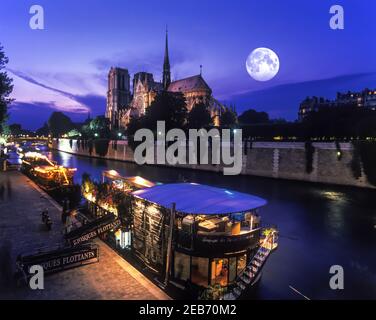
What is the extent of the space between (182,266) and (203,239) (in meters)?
1.89

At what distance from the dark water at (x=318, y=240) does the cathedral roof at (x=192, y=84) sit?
72.0m

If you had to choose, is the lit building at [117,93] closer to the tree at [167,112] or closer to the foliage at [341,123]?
the tree at [167,112]

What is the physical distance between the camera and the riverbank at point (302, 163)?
41.7 m

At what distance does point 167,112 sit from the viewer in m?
73.1

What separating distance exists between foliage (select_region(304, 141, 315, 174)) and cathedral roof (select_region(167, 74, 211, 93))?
67558 mm

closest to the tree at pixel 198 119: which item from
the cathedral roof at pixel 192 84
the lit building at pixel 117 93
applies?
the cathedral roof at pixel 192 84

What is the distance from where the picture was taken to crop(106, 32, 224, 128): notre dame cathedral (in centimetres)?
10919

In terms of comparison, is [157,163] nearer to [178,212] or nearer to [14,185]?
[14,185]

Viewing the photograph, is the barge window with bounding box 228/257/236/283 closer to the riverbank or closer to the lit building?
the riverbank

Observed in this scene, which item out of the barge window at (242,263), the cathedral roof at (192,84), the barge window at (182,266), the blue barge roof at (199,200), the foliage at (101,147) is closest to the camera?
the blue barge roof at (199,200)

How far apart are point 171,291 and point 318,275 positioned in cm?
813

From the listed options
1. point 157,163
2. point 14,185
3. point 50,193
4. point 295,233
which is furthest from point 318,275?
point 157,163

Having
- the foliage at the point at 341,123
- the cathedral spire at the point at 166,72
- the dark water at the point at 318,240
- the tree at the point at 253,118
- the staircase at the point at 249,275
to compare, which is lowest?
the dark water at the point at 318,240

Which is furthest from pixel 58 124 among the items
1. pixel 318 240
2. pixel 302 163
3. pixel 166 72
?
pixel 318 240
